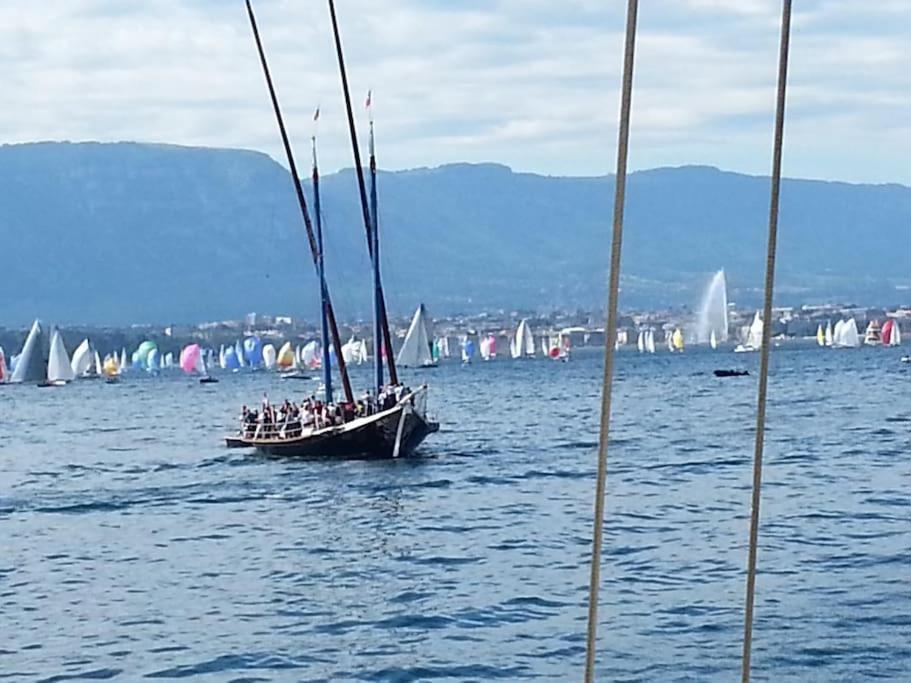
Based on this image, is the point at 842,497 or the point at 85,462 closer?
the point at 842,497

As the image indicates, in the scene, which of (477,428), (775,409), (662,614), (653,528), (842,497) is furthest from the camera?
(775,409)

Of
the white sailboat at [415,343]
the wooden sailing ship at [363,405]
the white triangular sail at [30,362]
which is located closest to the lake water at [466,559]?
the wooden sailing ship at [363,405]

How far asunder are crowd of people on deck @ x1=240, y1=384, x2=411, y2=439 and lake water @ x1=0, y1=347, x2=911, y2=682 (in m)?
1.31

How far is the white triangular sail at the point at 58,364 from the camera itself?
184250mm

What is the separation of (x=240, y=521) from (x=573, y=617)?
21428mm

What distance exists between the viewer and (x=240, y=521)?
52094 mm

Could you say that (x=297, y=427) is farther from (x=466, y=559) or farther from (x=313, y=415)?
(x=466, y=559)

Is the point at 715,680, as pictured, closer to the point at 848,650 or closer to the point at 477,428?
the point at 848,650

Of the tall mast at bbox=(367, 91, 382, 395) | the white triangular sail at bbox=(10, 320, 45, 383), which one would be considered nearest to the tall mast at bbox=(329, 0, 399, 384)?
the tall mast at bbox=(367, 91, 382, 395)

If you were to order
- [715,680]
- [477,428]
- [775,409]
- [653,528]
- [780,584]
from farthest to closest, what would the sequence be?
[775,409] → [477,428] → [653,528] → [780,584] → [715,680]

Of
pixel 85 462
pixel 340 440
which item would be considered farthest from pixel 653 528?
pixel 85 462

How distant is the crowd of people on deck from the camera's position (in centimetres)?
6456

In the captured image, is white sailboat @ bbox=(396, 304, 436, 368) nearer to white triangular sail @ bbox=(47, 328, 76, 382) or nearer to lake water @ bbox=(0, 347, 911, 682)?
lake water @ bbox=(0, 347, 911, 682)

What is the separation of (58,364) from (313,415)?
405ft
